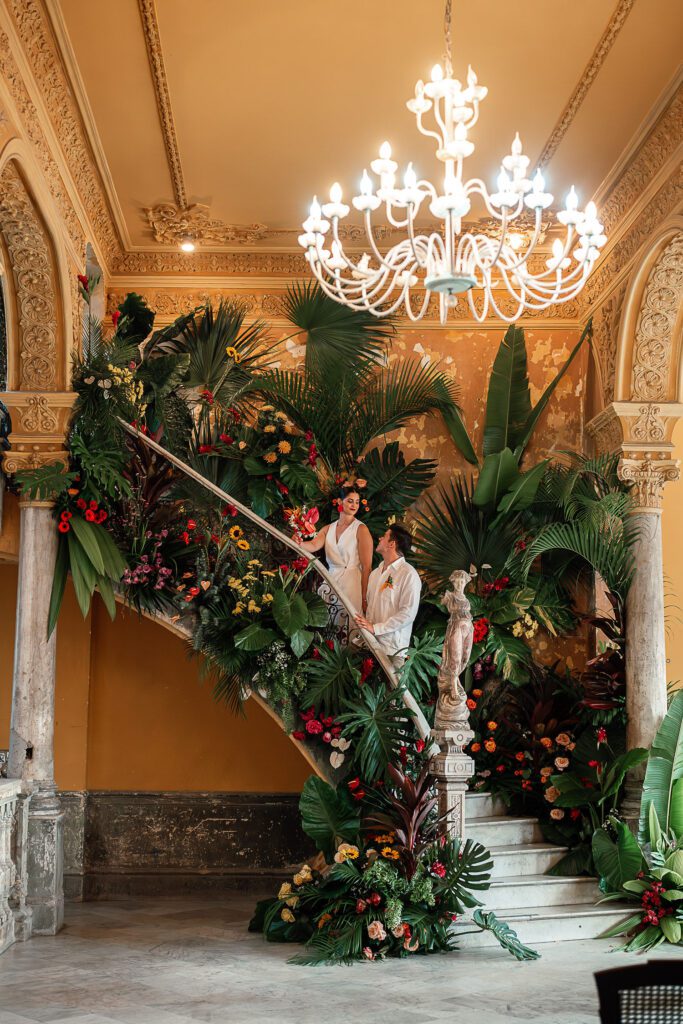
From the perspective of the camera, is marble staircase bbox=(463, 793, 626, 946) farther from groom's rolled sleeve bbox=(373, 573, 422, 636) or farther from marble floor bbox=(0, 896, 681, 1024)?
groom's rolled sleeve bbox=(373, 573, 422, 636)

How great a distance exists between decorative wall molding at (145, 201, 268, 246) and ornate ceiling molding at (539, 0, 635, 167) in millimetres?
2776

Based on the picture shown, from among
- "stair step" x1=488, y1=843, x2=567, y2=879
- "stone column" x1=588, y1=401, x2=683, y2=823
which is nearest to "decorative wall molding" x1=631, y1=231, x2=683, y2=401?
"stone column" x1=588, y1=401, x2=683, y2=823

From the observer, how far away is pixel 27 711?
834cm

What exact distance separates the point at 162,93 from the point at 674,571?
5.89m

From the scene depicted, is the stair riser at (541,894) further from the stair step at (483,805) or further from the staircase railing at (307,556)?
the staircase railing at (307,556)

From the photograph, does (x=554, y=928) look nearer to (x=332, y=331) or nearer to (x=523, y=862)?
(x=523, y=862)

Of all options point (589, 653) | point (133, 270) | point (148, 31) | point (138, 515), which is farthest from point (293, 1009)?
point (133, 270)

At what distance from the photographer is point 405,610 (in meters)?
8.27

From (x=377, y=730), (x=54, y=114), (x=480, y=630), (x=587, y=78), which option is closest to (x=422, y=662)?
(x=480, y=630)

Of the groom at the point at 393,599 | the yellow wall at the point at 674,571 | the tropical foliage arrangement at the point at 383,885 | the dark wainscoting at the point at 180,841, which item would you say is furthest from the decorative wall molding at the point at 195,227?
the dark wainscoting at the point at 180,841

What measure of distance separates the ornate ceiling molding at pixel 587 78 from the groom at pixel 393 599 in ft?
10.4

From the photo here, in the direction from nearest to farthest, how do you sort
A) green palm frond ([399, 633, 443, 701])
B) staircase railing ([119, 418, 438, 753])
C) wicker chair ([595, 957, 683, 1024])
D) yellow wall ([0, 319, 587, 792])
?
wicker chair ([595, 957, 683, 1024])
staircase railing ([119, 418, 438, 753])
green palm frond ([399, 633, 443, 701])
yellow wall ([0, 319, 587, 792])

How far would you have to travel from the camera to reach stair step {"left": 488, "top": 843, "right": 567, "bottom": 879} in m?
7.96

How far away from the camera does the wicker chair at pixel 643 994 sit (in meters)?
2.56
